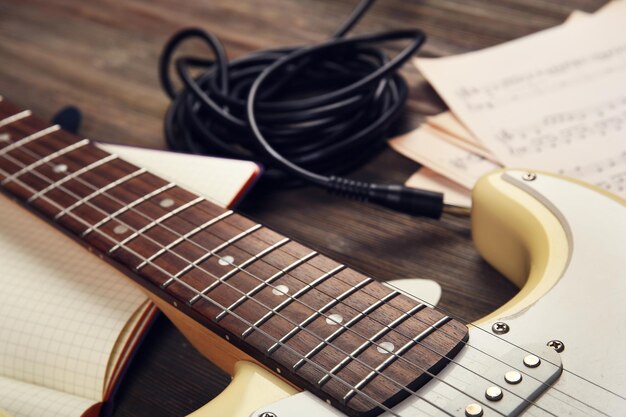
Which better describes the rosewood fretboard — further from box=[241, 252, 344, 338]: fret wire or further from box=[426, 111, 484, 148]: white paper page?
box=[426, 111, 484, 148]: white paper page

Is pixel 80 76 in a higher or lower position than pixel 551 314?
lower

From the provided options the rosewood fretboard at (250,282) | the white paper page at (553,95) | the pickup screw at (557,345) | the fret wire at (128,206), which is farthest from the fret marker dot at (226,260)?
the white paper page at (553,95)

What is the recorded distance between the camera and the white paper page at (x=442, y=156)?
703 millimetres

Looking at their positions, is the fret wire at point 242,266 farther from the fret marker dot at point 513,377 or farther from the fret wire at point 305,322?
the fret marker dot at point 513,377

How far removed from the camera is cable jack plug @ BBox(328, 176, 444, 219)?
65cm

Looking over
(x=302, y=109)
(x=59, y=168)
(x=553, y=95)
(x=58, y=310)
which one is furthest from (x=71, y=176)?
(x=553, y=95)

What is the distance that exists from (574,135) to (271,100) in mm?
325

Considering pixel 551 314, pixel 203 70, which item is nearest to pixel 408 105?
pixel 203 70

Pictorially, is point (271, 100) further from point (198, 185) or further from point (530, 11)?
point (530, 11)

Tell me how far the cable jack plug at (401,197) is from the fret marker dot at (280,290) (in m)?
0.19

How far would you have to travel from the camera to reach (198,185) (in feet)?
2.16

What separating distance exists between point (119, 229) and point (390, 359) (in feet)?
0.81

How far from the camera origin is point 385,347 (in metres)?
0.44

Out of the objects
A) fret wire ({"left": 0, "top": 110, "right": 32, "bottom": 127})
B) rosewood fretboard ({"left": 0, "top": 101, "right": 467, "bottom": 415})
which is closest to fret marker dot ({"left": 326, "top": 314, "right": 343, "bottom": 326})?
rosewood fretboard ({"left": 0, "top": 101, "right": 467, "bottom": 415})
